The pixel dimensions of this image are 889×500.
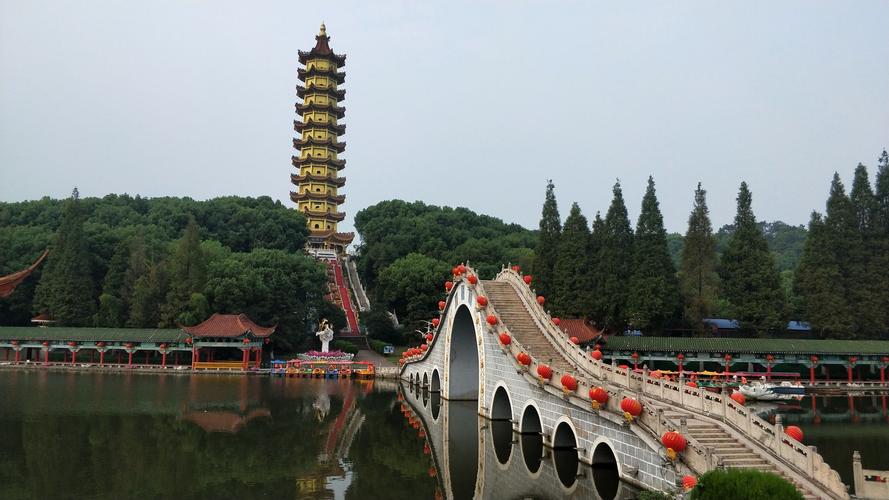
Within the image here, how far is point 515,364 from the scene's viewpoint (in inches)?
837

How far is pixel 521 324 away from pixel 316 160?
53232 mm

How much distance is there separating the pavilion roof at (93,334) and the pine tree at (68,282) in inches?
125

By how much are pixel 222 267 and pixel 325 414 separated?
23.0 metres

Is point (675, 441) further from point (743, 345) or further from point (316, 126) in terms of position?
point (316, 126)

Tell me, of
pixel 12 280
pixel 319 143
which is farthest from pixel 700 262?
pixel 12 280

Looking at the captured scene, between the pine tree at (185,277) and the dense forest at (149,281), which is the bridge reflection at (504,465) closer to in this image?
the dense forest at (149,281)

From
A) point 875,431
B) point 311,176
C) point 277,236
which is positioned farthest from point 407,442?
point 311,176

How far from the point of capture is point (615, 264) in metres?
40.9

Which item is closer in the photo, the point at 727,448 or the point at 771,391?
the point at 727,448

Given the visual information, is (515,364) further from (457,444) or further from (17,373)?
(17,373)

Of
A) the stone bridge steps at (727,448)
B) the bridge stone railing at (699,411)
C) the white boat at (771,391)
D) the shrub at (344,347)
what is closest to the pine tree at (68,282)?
the shrub at (344,347)

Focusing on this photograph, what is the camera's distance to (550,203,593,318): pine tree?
134ft

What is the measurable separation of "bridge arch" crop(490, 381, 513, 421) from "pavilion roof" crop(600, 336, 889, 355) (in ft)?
46.1

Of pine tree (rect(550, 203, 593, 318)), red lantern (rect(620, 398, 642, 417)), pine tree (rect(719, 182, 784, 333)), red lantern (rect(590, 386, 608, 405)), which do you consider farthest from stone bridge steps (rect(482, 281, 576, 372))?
pine tree (rect(719, 182, 784, 333))
